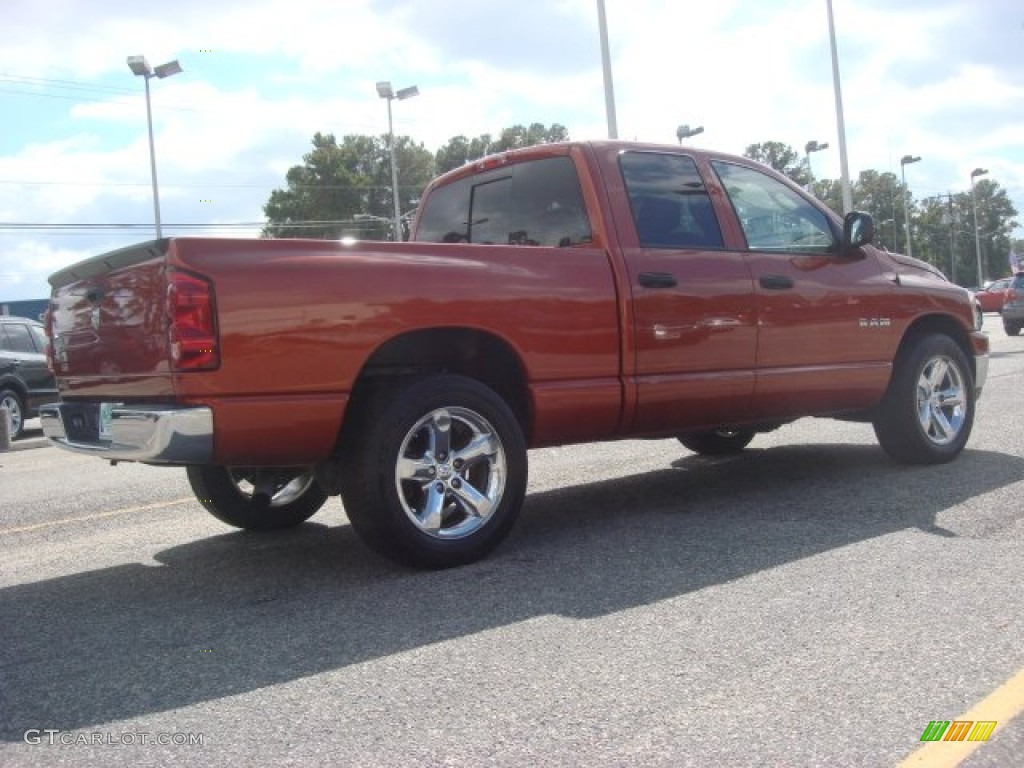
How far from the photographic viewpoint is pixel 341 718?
290 cm

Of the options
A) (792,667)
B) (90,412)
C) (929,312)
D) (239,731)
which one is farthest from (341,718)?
(929,312)

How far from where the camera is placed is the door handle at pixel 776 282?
5.64 m

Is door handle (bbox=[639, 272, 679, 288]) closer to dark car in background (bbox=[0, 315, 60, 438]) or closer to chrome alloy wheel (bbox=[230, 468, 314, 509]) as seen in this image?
chrome alloy wheel (bbox=[230, 468, 314, 509])

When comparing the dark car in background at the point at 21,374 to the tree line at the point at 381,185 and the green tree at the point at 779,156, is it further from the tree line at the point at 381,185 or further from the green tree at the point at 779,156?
the green tree at the point at 779,156

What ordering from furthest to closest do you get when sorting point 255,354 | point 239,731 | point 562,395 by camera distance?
point 562,395 → point 255,354 → point 239,731

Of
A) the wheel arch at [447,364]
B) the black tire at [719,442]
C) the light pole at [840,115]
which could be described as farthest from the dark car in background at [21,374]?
the light pole at [840,115]

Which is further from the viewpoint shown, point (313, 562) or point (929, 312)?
point (929, 312)

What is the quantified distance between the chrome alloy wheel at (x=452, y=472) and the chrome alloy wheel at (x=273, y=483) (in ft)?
2.69

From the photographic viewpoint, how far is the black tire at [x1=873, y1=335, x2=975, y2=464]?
6.45 metres

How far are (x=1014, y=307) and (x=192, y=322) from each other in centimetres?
2515

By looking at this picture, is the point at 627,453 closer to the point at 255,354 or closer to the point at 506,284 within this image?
the point at 506,284

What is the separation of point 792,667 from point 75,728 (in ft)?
7.02

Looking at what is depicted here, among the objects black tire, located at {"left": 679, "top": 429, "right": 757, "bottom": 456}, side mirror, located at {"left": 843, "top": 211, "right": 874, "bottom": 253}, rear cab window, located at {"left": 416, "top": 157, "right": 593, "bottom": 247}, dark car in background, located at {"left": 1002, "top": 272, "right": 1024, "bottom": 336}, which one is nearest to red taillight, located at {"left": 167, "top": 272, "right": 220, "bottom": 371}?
rear cab window, located at {"left": 416, "top": 157, "right": 593, "bottom": 247}

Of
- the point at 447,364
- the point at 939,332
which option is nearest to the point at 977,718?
the point at 447,364
